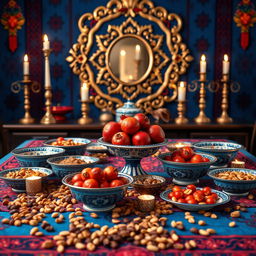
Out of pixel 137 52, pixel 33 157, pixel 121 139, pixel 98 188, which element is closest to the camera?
pixel 98 188

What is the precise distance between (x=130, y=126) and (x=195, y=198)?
0.48 m

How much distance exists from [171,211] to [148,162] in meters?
0.90

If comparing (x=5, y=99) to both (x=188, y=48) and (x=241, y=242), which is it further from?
(x=241, y=242)

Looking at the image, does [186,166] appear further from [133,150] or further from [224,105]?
[224,105]

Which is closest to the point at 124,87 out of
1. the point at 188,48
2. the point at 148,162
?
the point at 188,48

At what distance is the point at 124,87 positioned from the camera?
4555mm

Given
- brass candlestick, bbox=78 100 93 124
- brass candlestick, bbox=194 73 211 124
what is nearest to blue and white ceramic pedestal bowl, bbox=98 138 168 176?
brass candlestick, bbox=78 100 93 124

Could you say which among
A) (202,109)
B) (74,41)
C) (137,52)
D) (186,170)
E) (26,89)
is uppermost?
(74,41)

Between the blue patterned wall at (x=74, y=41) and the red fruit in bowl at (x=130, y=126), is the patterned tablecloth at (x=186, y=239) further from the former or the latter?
the blue patterned wall at (x=74, y=41)

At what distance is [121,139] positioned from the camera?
5.85 ft

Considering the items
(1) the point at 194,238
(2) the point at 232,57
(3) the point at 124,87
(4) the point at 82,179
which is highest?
(2) the point at 232,57

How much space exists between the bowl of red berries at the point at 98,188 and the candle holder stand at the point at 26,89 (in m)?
2.74

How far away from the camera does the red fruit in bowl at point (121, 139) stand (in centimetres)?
179

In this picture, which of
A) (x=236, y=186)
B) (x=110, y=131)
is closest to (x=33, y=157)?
(x=110, y=131)
